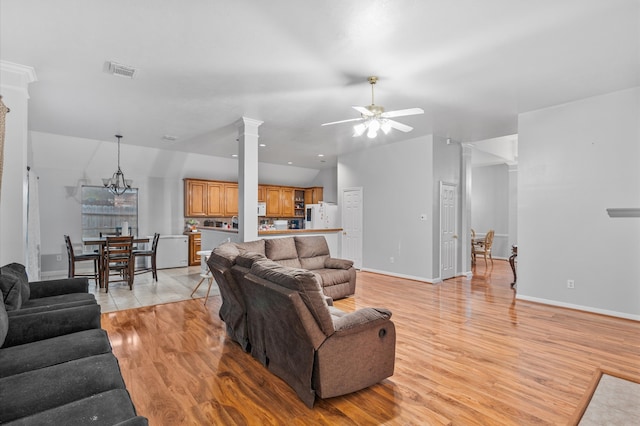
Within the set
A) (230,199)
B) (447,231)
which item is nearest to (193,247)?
(230,199)

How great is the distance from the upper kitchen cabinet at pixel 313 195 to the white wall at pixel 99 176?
2810 millimetres

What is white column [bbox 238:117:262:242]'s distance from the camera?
507cm

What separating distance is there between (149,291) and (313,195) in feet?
20.5

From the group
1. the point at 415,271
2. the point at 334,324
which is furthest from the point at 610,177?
the point at 334,324

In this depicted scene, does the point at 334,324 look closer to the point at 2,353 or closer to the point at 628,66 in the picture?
the point at 2,353

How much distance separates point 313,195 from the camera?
10.9 meters

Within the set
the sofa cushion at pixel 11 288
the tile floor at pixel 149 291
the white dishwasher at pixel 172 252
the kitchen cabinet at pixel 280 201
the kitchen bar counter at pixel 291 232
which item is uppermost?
the kitchen cabinet at pixel 280 201

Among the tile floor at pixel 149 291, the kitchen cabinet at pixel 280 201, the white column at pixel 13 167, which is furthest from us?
the kitchen cabinet at pixel 280 201

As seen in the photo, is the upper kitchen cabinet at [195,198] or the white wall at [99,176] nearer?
the white wall at [99,176]

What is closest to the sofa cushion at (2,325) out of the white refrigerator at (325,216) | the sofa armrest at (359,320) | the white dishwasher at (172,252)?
the sofa armrest at (359,320)

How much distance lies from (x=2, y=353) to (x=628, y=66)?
590 cm

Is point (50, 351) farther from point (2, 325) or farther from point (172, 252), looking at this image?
point (172, 252)

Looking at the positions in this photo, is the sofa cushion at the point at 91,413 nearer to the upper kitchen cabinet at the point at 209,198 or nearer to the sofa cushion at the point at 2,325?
the sofa cushion at the point at 2,325

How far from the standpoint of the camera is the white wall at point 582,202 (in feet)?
13.5
